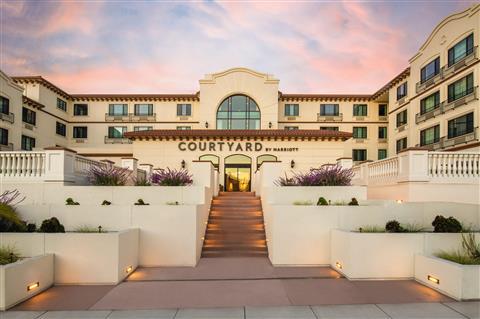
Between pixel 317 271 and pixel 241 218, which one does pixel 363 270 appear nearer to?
pixel 317 271

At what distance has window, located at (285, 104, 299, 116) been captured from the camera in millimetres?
33553

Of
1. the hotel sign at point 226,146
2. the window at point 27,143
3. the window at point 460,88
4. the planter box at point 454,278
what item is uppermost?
the window at point 460,88

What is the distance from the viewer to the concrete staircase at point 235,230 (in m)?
9.75

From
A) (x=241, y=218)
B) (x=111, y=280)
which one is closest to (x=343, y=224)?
(x=241, y=218)

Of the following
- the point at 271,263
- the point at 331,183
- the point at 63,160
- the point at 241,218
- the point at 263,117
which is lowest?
the point at 271,263

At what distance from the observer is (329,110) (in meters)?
34.2

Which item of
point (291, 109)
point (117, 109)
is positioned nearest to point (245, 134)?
point (291, 109)

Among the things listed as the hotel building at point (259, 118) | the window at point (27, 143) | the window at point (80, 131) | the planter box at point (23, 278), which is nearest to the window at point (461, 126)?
the hotel building at point (259, 118)

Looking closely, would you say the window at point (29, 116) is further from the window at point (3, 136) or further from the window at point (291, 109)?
the window at point (291, 109)

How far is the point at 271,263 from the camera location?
8773 millimetres

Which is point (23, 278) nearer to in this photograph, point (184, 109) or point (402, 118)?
point (184, 109)

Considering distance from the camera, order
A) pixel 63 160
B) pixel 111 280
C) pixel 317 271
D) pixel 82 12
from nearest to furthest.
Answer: pixel 111 280 → pixel 317 271 → pixel 63 160 → pixel 82 12

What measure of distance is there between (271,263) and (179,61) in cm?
2562

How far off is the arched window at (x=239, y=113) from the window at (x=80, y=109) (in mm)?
18637
